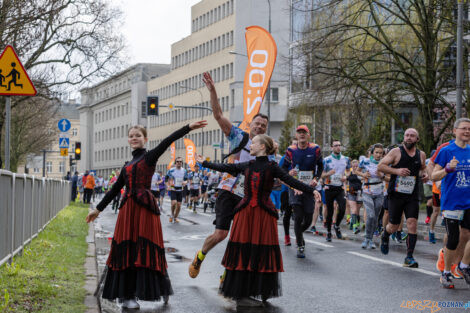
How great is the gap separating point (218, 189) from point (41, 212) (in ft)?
26.8

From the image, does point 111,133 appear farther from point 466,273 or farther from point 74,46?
point 466,273

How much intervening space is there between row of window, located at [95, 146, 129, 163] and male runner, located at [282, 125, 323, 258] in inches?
4286

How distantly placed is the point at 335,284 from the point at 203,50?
85.9 metres

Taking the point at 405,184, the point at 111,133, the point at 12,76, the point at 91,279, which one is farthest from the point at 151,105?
the point at 111,133

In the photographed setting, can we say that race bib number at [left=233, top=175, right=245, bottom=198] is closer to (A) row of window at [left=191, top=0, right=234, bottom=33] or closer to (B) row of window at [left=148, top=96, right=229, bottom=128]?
(B) row of window at [left=148, top=96, right=229, bottom=128]

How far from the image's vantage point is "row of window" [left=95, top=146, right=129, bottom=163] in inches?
4857

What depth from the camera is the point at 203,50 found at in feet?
309

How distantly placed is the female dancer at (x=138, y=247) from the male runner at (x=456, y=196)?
3273 millimetres

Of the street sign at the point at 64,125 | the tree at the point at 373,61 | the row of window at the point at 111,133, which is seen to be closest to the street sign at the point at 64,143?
the street sign at the point at 64,125

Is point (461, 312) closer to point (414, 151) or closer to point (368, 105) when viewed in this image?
point (414, 151)

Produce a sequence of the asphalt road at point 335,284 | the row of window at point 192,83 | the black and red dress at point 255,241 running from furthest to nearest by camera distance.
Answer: the row of window at point 192,83 < the asphalt road at point 335,284 < the black and red dress at point 255,241

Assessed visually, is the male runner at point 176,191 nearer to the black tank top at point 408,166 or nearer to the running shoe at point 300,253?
the running shoe at point 300,253

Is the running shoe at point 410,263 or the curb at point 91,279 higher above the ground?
the running shoe at point 410,263

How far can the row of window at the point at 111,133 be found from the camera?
125375 millimetres
